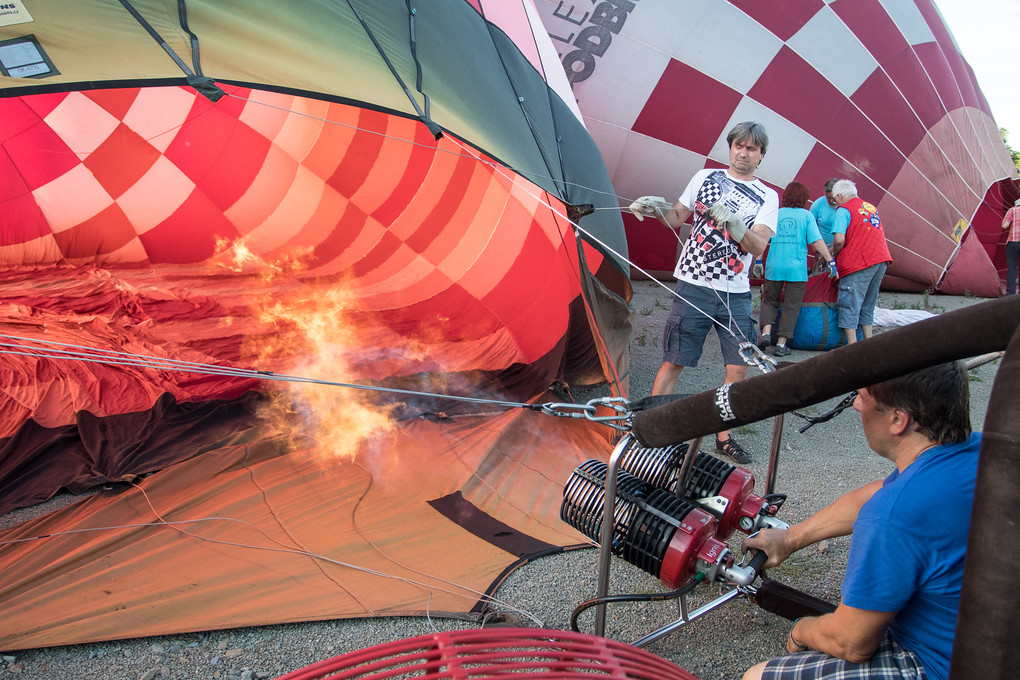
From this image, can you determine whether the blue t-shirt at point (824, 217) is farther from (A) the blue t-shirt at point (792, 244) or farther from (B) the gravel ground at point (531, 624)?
(B) the gravel ground at point (531, 624)

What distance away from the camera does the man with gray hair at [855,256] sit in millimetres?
4727

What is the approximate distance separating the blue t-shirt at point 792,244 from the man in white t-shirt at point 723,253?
2.01 m

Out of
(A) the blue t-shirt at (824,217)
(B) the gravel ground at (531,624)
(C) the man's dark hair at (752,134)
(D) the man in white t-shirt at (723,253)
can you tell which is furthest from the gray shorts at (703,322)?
(A) the blue t-shirt at (824,217)

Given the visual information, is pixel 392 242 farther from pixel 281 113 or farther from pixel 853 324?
pixel 853 324

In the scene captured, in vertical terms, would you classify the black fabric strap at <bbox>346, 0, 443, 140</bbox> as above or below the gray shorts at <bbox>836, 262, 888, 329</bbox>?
below

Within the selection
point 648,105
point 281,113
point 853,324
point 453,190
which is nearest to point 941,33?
point 648,105

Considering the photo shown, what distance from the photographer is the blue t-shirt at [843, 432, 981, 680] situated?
3.60ft

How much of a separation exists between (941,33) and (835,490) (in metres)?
5.90

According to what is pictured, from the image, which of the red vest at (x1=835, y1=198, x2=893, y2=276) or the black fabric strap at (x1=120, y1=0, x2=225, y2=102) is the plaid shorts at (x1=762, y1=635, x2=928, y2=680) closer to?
the black fabric strap at (x1=120, y1=0, x2=225, y2=102)

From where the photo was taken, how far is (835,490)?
2832 mm

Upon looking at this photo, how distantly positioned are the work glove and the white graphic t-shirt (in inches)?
4.0

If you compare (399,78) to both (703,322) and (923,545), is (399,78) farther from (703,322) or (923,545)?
(923,545)

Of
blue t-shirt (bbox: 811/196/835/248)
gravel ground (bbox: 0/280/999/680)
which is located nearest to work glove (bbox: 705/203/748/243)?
gravel ground (bbox: 0/280/999/680)

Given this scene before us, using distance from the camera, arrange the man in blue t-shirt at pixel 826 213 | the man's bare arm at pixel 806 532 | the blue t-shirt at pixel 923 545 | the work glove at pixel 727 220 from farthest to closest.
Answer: the man in blue t-shirt at pixel 826 213, the work glove at pixel 727 220, the man's bare arm at pixel 806 532, the blue t-shirt at pixel 923 545
